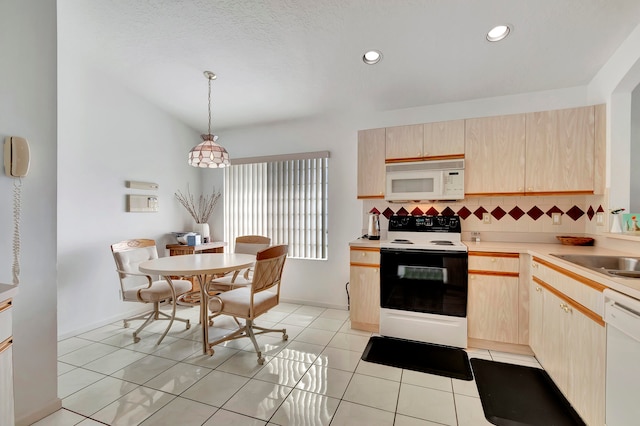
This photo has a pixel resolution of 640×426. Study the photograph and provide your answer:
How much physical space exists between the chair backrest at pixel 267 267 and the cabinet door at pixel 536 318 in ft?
6.87

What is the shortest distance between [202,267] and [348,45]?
2259 millimetres

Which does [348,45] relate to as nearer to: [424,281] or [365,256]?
[365,256]

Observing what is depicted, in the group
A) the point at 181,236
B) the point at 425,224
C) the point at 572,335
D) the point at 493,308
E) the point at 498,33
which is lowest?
the point at 493,308

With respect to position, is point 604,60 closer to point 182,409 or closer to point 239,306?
point 239,306

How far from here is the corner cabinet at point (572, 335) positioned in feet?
4.58

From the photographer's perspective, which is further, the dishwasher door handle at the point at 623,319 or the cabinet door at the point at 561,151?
the cabinet door at the point at 561,151

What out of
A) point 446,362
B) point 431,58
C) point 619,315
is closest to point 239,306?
point 446,362

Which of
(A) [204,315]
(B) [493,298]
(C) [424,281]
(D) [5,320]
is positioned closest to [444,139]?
(C) [424,281]

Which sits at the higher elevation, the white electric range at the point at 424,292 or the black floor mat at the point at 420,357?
the white electric range at the point at 424,292

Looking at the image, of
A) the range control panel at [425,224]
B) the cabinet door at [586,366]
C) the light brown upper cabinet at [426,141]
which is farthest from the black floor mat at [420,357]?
the light brown upper cabinet at [426,141]

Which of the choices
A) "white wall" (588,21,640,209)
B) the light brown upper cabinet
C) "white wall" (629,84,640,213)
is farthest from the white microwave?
"white wall" (629,84,640,213)

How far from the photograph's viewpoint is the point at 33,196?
1631 mm

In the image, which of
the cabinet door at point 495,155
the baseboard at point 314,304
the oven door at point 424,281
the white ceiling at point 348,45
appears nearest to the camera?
the white ceiling at point 348,45

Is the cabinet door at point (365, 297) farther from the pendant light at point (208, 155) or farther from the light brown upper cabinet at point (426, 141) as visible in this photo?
the pendant light at point (208, 155)
